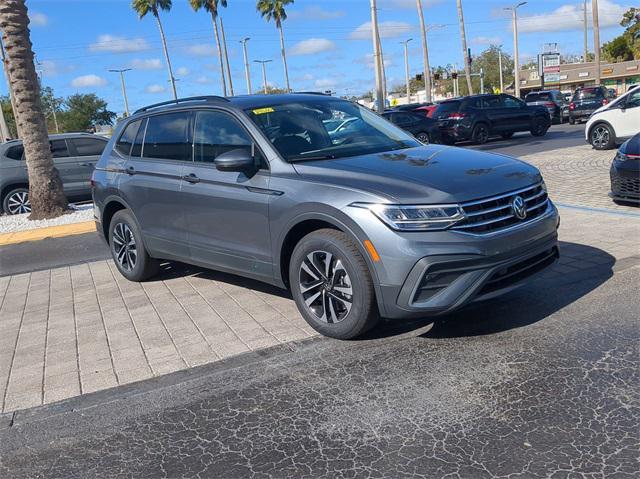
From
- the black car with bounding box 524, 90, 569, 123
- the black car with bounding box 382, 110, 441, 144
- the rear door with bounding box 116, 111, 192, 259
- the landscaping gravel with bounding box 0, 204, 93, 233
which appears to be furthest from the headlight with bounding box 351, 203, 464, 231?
the black car with bounding box 524, 90, 569, 123

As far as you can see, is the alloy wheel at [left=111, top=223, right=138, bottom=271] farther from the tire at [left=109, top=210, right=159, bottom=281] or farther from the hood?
the hood

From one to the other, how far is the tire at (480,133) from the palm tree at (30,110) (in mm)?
15218

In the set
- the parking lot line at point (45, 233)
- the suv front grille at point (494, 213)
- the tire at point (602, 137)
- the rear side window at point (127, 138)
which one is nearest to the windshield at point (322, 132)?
the suv front grille at point (494, 213)

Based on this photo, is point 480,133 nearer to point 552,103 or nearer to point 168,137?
point 552,103

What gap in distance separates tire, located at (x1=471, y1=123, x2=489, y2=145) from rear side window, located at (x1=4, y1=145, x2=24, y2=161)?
15090 millimetres

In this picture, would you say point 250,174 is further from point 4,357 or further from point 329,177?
point 4,357

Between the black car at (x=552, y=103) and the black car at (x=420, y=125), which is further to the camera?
the black car at (x=552, y=103)

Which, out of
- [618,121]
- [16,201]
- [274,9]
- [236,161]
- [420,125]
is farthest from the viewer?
[274,9]

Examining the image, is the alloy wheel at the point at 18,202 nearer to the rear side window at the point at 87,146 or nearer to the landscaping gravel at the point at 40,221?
the landscaping gravel at the point at 40,221

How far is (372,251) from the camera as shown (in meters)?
4.02

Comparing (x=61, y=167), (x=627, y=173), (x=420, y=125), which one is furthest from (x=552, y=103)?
(x=61, y=167)

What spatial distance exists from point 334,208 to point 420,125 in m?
18.9

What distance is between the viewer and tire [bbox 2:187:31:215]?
42.1 ft

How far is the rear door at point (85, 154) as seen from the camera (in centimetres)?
1359
